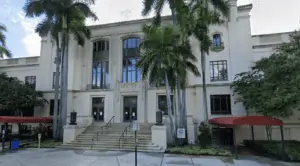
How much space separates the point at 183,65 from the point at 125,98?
989 cm

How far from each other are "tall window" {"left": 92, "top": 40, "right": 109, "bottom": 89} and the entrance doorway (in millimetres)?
1590

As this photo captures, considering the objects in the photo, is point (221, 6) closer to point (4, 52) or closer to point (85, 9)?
point (85, 9)

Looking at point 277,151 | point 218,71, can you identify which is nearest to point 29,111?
point 218,71

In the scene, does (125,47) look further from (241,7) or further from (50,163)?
(50,163)

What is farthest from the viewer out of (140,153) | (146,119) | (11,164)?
(146,119)

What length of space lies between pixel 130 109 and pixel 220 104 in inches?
391

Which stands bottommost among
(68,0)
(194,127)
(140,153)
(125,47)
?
(140,153)

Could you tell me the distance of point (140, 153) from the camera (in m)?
14.8

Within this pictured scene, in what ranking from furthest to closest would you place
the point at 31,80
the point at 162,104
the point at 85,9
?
1. the point at 31,80
2. the point at 162,104
3. the point at 85,9

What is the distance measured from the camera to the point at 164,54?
15.7m

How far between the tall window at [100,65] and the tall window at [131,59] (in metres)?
2.27

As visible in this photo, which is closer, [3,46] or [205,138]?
[205,138]

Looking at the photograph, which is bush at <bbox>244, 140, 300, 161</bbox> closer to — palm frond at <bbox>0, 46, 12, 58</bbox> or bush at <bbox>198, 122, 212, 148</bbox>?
bush at <bbox>198, 122, 212, 148</bbox>

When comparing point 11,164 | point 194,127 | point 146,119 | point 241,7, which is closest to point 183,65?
point 194,127
